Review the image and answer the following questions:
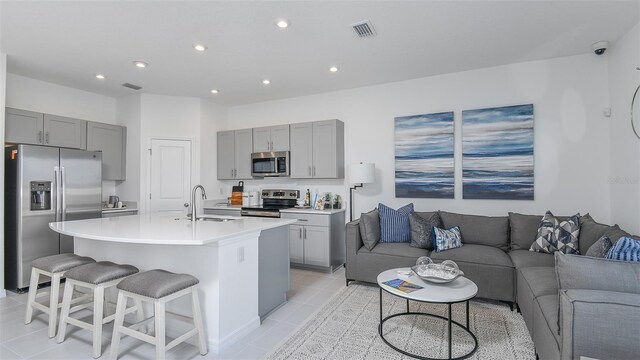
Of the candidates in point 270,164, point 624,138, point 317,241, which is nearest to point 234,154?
point 270,164

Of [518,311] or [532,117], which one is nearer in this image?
[518,311]

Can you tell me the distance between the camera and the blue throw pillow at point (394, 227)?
3.64 metres

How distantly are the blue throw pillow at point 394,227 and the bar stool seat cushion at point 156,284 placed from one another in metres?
2.24

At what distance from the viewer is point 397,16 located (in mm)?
2621

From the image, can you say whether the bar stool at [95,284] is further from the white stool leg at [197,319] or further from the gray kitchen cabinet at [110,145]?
the gray kitchen cabinet at [110,145]

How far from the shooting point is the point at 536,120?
362 cm

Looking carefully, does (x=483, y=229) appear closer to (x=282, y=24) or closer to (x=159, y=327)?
(x=282, y=24)

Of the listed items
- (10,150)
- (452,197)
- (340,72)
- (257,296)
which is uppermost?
(340,72)

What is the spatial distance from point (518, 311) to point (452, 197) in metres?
1.54

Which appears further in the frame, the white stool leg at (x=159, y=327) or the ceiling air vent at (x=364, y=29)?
the ceiling air vent at (x=364, y=29)

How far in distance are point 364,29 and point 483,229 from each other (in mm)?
2486

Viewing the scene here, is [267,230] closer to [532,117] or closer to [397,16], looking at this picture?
[397,16]

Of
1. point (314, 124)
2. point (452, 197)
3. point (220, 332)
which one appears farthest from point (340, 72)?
point (220, 332)

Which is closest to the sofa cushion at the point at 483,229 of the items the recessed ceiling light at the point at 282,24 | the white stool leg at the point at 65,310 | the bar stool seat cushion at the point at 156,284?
the recessed ceiling light at the point at 282,24
